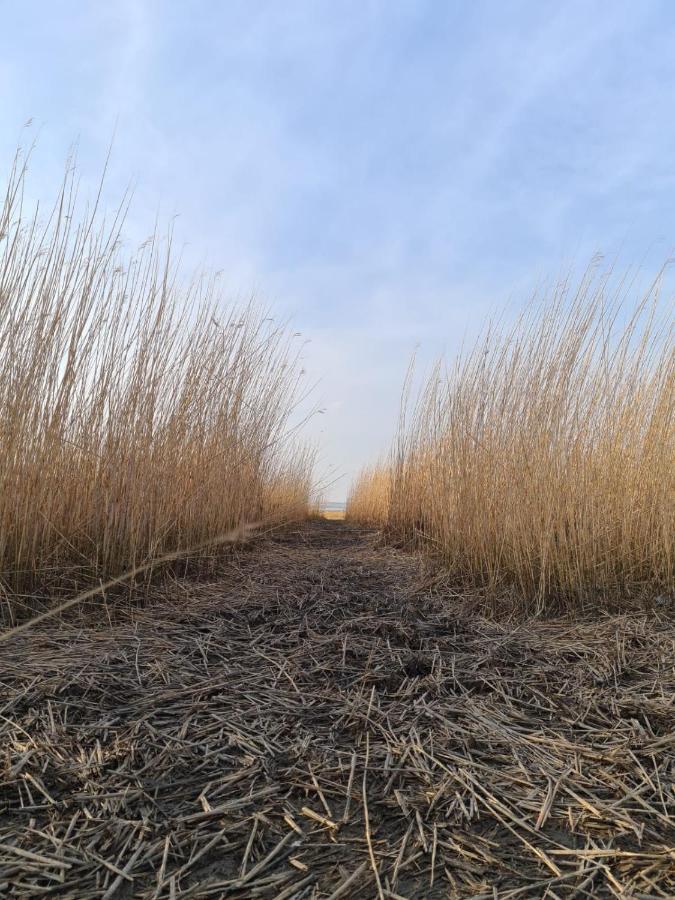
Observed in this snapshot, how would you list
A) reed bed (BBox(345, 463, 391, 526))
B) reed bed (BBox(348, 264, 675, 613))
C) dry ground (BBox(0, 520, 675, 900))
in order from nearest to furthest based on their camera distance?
dry ground (BBox(0, 520, 675, 900))
reed bed (BBox(348, 264, 675, 613))
reed bed (BBox(345, 463, 391, 526))

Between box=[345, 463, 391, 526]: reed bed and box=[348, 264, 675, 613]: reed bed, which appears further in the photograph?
box=[345, 463, 391, 526]: reed bed

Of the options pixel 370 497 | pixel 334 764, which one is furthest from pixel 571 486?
pixel 370 497

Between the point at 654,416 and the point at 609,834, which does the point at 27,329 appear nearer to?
the point at 609,834

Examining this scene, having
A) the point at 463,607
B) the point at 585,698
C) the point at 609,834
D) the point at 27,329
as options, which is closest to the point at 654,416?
the point at 463,607

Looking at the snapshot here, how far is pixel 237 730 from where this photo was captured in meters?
0.95

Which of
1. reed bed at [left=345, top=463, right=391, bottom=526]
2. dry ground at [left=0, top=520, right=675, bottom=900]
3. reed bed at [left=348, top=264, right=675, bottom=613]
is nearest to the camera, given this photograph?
dry ground at [left=0, top=520, right=675, bottom=900]

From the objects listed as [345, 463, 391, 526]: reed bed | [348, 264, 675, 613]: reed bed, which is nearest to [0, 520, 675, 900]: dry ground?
[348, 264, 675, 613]: reed bed

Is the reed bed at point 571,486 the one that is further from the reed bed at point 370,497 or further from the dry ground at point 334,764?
the reed bed at point 370,497

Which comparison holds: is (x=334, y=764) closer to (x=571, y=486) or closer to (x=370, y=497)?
(x=571, y=486)

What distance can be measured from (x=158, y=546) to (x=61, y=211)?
118 centimetres

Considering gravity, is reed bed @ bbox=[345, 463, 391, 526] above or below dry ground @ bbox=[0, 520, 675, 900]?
above

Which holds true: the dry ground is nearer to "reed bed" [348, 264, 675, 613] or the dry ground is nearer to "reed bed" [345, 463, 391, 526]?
"reed bed" [348, 264, 675, 613]

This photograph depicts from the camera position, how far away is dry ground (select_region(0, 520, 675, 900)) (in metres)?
0.65

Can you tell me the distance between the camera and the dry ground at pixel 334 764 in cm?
65
